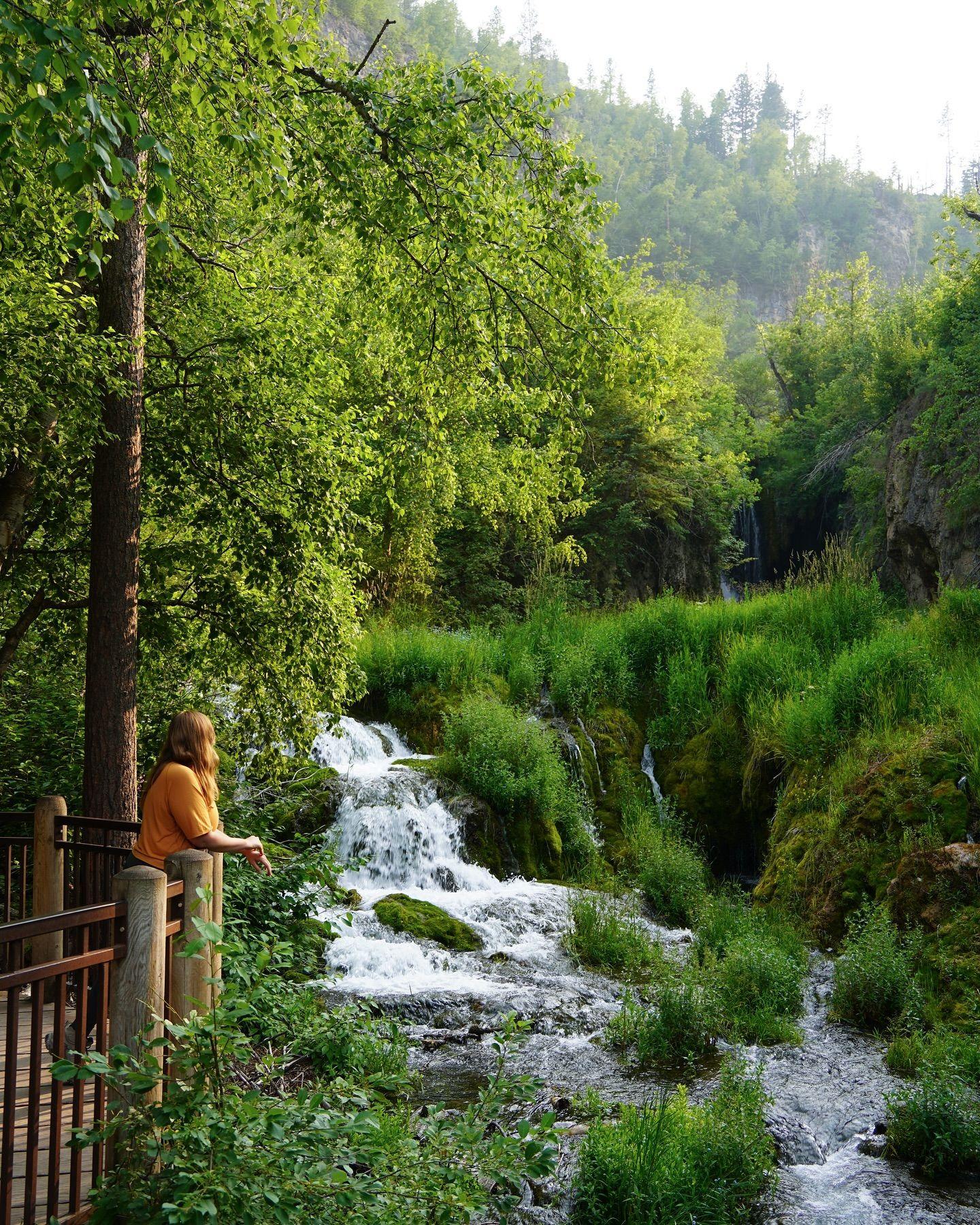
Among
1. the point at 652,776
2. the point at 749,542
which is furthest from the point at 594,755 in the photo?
the point at 749,542

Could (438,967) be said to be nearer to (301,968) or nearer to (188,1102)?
(301,968)

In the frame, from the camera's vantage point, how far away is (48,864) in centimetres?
600

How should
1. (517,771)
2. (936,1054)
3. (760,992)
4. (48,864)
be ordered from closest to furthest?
(48,864)
(936,1054)
(760,992)
(517,771)

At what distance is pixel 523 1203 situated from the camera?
544 centimetres

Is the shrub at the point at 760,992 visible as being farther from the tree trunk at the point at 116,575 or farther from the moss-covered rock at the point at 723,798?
the tree trunk at the point at 116,575

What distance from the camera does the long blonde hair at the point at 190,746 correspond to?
5.04m

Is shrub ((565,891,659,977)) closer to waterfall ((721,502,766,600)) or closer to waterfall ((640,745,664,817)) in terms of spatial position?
waterfall ((640,745,664,817))

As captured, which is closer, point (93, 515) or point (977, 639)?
point (93, 515)

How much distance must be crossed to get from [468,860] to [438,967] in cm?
269

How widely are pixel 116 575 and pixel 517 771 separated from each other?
6.92 m

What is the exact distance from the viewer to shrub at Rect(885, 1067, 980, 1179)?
18.9 ft

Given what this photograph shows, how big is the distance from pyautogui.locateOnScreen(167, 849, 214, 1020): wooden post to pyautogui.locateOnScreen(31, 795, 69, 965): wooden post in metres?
2.17

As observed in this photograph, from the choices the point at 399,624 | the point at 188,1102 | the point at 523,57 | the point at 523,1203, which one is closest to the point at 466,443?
the point at 399,624

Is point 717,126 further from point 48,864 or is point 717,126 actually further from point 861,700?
point 48,864
